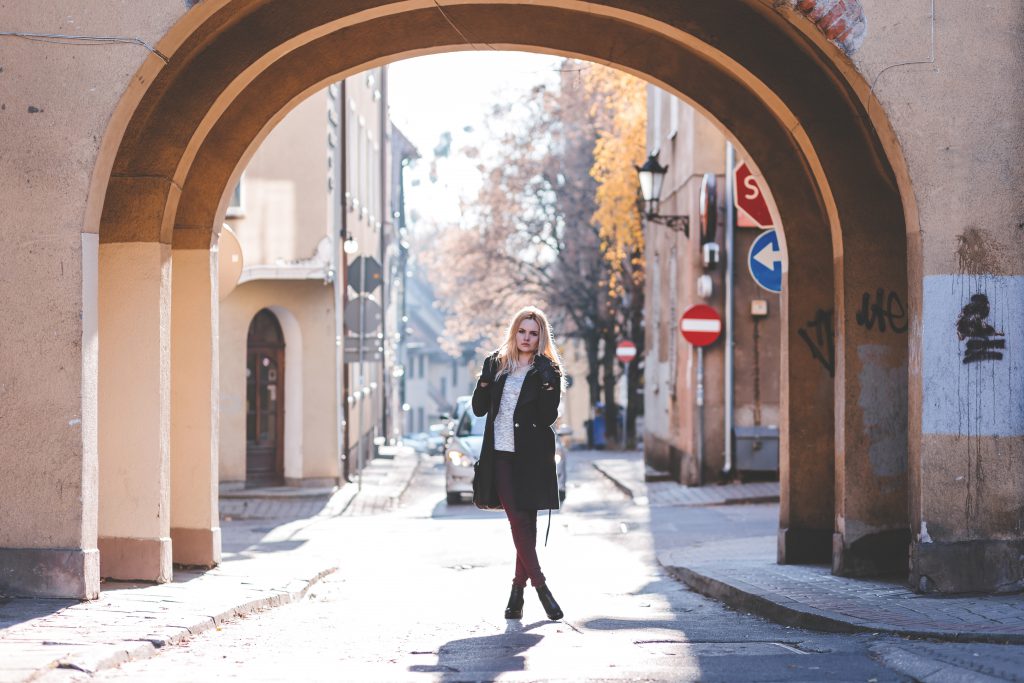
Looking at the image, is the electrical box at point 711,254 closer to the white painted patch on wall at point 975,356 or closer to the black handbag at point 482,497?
the white painted patch on wall at point 975,356

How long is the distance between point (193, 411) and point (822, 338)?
489cm

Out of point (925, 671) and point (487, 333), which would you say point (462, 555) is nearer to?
point (925, 671)

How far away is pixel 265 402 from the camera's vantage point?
23.6m

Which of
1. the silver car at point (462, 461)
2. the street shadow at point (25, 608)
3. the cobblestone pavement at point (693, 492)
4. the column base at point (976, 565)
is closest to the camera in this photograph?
the street shadow at point (25, 608)

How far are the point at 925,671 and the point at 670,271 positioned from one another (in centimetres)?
1949

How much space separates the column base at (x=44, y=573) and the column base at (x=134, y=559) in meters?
1.50

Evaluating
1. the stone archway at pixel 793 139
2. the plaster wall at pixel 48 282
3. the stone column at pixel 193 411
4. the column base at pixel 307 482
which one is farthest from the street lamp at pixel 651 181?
the plaster wall at pixel 48 282

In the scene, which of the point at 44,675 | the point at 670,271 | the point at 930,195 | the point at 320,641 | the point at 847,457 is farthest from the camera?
the point at 670,271

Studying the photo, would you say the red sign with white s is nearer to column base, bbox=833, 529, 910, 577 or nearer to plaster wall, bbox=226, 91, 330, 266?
column base, bbox=833, 529, 910, 577

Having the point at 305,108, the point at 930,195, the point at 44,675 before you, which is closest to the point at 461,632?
the point at 44,675

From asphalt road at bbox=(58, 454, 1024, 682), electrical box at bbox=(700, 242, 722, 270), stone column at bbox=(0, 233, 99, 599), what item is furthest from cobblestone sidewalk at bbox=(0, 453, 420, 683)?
electrical box at bbox=(700, 242, 722, 270)

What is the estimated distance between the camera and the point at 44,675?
6391mm

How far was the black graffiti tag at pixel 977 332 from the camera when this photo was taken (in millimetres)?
8805

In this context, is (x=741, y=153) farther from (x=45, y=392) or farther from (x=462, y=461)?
(x=462, y=461)
